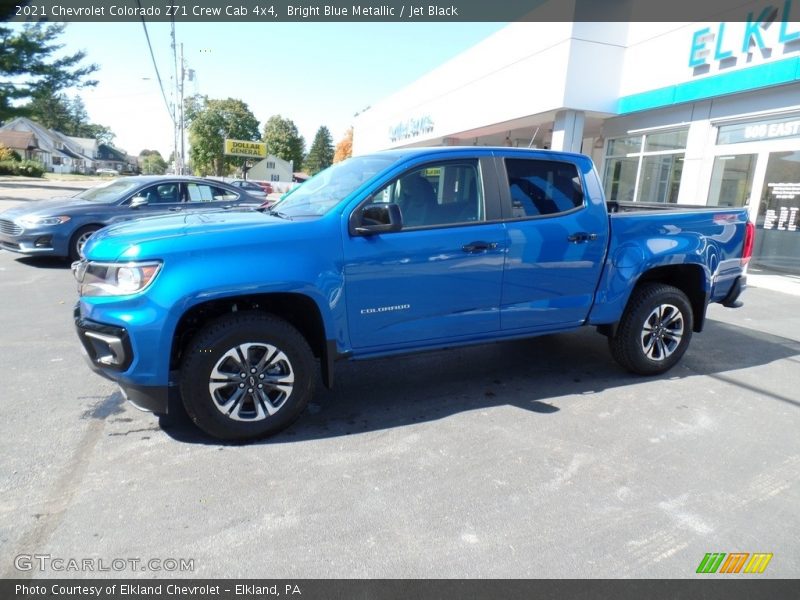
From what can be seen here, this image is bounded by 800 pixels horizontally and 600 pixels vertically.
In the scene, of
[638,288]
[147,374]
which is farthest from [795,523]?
[147,374]

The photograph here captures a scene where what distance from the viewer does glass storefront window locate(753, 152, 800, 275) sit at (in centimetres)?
1034

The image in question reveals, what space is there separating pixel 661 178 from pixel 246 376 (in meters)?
13.4

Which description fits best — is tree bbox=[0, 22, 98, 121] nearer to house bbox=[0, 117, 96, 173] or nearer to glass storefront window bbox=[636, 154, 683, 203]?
glass storefront window bbox=[636, 154, 683, 203]

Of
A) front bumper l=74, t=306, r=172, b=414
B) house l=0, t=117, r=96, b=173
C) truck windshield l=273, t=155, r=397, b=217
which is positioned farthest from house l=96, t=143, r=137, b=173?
front bumper l=74, t=306, r=172, b=414

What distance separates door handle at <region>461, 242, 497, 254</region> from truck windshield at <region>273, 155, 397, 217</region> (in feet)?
2.75

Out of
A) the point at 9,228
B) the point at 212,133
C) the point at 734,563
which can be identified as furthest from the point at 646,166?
the point at 212,133

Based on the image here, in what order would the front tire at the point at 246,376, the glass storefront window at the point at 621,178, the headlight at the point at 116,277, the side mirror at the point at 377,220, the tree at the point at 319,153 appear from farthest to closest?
the tree at the point at 319,153, the glass storefront window at the point at 621,178, the side mirror at the point at 377,220, the front tire at the point at 246,376, the headlight at the point at 116,277

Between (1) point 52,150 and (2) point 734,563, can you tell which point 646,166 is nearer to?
(2) point 734,563

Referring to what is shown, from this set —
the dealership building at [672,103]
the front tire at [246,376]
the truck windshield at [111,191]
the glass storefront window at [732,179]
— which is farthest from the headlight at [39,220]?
the glass storefront window at [732,179]

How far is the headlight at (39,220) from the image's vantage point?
8.51 m

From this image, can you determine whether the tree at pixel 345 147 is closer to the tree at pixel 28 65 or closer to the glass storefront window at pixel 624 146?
the tree at pixel 28 65

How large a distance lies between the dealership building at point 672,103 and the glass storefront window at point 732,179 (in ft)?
0.07

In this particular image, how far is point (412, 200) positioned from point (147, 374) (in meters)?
2.09

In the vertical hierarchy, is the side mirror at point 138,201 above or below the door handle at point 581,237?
below
